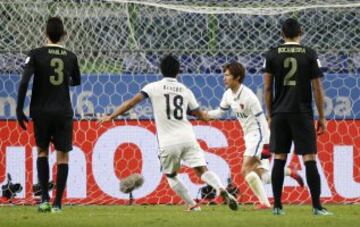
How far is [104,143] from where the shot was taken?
48.7ft

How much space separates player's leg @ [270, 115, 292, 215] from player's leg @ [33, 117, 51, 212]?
7.30 ft

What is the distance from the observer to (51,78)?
11.7 m

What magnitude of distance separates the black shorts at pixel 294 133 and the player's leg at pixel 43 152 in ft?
7.36

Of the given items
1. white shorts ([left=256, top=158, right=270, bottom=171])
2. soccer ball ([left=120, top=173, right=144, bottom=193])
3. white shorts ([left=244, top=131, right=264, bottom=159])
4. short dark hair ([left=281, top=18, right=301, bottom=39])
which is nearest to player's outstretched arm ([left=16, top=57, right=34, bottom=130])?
short dark hair ([left=281, top=18, right=301, bottom=39])

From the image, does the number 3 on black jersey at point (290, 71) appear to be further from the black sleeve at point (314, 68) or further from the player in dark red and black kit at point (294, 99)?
the black sleeve at point (314, 68)

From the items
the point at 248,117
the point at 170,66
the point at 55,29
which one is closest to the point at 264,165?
the point at 248,117

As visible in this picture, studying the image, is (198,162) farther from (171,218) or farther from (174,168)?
(171,218)

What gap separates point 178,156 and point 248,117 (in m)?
1.17

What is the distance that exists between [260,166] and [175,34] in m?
2.37

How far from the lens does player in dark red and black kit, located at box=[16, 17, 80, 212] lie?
11.6m

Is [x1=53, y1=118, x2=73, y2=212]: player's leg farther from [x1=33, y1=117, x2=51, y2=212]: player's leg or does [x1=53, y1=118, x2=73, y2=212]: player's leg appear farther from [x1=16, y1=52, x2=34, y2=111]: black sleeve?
[x1=16, y1=52, x2=34, y2=111]: black sleeve

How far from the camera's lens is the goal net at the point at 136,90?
48.3 feet

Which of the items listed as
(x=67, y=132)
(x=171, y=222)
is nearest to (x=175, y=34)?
(x=67, y=132)

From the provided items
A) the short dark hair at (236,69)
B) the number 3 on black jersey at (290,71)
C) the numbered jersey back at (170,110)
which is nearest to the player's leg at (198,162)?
the numbered jersey back at (170,110)
